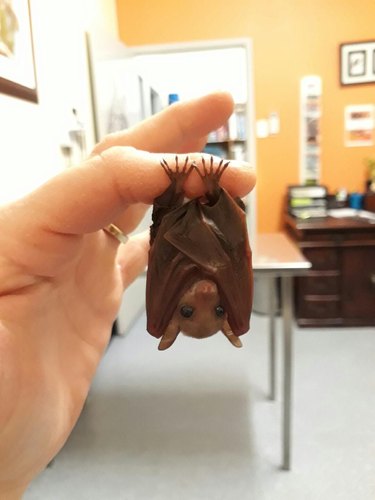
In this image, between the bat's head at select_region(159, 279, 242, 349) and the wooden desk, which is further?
the wooden desk

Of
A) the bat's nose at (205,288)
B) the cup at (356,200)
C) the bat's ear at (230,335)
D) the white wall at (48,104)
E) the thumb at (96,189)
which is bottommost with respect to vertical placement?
the cup at (356,200)

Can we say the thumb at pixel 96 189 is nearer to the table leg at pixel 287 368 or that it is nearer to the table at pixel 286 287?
the table at pixel 286 287

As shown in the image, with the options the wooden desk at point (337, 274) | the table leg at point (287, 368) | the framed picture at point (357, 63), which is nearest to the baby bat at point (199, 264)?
the table leg at point (287, 368)

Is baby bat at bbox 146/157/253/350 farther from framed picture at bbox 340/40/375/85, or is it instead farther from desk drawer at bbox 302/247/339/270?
framed picture at bbox 340/40/375/85

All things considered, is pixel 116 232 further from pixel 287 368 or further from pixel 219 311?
pixel 287 368

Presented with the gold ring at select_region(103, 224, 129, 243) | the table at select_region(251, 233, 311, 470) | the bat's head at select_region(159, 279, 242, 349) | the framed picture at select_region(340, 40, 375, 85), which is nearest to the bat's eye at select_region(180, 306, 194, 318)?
the bat's head at select_region(159, 279, 242, 349)

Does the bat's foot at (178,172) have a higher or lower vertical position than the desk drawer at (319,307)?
higher

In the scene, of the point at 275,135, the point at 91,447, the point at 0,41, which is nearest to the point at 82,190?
the point at 0,41
